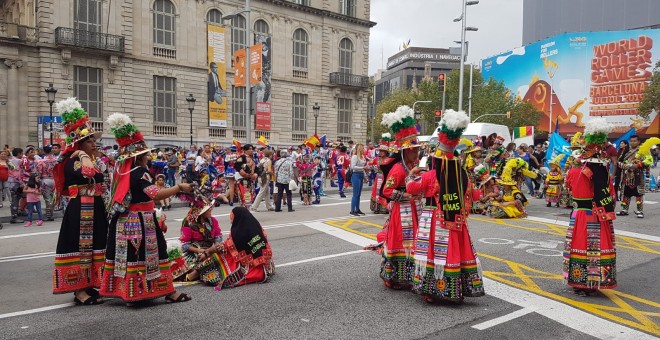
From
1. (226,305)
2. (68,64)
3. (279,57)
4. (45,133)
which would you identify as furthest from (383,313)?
(279,57)

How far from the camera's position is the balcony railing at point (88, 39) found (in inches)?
1152

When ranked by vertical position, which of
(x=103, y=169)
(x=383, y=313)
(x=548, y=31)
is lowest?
(x=383, y=313)

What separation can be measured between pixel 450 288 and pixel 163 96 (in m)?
32.1

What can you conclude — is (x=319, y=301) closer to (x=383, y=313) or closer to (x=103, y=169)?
(x=383, y=313)

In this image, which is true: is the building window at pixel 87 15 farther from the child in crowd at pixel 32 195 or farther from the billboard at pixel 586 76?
the billboard at pixel 586 76

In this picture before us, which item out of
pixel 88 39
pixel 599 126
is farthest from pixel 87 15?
pixel 599 126

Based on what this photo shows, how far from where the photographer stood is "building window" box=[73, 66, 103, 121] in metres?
30.3

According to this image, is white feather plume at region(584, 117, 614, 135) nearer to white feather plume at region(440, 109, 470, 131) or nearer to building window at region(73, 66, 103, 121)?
white feather plume at region(440, 109, 470, 131)

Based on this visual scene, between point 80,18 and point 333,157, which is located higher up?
point 80,18

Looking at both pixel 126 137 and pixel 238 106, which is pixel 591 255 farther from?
pixel 238 106

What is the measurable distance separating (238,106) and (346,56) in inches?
455

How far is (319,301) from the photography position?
5766mm

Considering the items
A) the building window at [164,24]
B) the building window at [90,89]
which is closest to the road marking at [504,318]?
the building window at [90,89]

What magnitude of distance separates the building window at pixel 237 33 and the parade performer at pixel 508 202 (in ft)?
91.9
